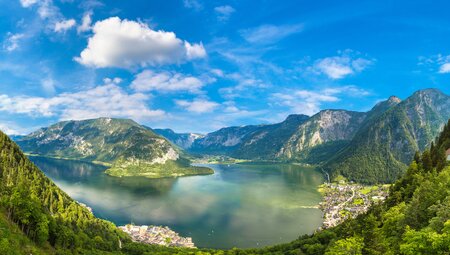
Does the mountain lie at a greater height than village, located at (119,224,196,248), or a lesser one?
greater

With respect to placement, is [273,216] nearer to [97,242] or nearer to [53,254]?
[97,242]

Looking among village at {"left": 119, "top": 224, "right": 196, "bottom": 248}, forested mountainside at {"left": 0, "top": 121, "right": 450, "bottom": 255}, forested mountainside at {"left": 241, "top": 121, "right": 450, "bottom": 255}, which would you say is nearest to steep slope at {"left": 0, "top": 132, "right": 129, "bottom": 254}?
forested mountainside at {"left": 0, "top": 121, "right": 450, "bottom": 255}

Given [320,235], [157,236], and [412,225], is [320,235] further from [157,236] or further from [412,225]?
[157,236]

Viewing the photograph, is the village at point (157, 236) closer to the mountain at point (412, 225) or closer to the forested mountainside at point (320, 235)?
the forested mountainside at point (320, 235)

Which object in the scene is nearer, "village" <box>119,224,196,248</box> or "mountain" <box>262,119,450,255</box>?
"mountain" <box>262,119,450,255</box>

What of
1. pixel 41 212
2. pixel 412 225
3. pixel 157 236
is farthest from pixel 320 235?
pixel 41 212

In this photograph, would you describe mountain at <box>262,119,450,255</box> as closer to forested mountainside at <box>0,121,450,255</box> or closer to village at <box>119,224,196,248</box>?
forested mountainside at <box>0,121,450,255</box>
